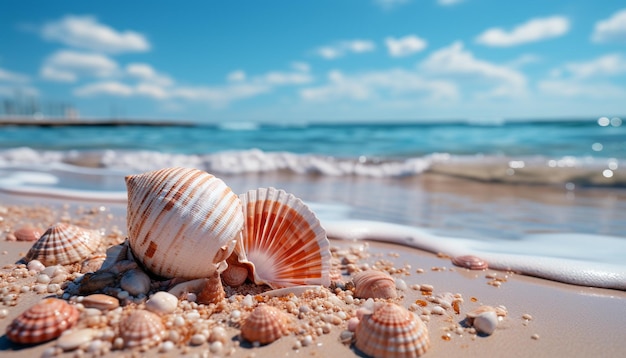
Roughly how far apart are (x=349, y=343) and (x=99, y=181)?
23.2 ft

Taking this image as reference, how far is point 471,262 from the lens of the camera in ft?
11.4

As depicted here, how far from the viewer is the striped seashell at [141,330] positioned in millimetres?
1955

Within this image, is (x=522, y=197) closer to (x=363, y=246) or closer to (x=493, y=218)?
(x=493, y=218)

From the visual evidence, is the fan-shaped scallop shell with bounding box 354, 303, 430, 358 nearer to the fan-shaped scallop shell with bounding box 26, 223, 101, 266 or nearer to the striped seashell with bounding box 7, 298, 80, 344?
the striped seashell with bounding box 7, 298, 80, 344

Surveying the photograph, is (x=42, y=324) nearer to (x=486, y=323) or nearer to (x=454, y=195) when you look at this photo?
(x=486, y=323)

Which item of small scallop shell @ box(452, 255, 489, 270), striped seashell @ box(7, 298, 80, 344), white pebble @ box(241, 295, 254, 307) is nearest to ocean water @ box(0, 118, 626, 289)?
small scallop shell @ box(452, 255, 489, 270)

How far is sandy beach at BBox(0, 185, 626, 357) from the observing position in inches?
81.7

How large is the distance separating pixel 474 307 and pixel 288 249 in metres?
1.22

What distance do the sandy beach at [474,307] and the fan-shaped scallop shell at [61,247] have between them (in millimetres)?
208

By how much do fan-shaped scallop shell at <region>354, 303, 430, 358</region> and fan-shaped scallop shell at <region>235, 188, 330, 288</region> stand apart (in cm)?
64

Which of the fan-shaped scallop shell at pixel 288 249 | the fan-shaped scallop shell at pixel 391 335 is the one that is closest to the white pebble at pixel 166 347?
the fan-shaped scallop shell at pixel 288 249

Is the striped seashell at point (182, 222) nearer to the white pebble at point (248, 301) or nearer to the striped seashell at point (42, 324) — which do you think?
the white pebble at point (248, 301)

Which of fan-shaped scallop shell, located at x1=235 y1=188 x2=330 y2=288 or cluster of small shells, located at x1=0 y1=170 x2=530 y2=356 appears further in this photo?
fan-shaped scallop shell, located at x1=235 y1=188 x2=330 y2=288

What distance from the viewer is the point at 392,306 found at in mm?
2104
